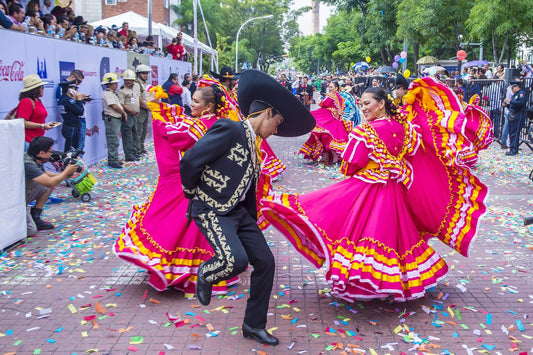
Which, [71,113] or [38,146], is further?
[71,113]

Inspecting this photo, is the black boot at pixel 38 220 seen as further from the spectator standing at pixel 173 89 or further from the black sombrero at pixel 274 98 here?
the spectator standing at pixel 173 89

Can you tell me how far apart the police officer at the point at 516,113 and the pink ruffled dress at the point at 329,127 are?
174 inches

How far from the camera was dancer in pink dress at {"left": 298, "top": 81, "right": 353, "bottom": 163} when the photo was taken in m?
11.9

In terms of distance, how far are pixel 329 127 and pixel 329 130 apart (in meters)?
0.09

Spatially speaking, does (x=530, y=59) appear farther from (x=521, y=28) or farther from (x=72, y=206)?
(x=72, y=206)

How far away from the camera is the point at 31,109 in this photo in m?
7.93

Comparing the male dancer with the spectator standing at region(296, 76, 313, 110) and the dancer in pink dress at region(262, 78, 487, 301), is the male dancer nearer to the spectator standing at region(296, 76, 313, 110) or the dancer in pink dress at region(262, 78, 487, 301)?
the dancer in pink dress at region(262, 78, 487, 301)

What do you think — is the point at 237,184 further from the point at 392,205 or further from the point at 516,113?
the point at 516,113

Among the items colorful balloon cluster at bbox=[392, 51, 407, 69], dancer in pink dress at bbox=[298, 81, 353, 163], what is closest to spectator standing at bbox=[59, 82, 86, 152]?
dancer in pink dress at bbox=[298, 81, 353, 163]

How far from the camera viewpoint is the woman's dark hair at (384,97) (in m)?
4.68

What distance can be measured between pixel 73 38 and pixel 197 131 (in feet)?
26.6

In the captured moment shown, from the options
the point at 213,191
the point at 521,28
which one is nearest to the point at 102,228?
the point at 213,191

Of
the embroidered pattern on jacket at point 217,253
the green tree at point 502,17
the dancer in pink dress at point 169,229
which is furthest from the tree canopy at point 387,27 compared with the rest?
the embroidered pattern on jacket at point 217,253

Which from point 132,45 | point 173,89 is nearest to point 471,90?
point 173,89
